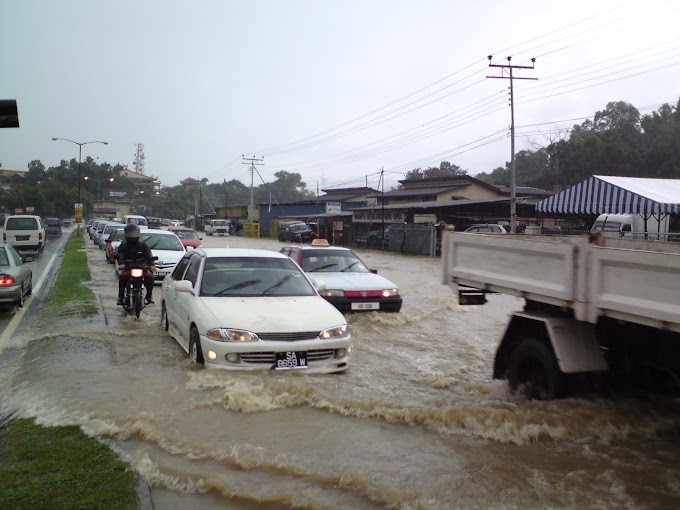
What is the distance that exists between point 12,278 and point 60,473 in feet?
27.1

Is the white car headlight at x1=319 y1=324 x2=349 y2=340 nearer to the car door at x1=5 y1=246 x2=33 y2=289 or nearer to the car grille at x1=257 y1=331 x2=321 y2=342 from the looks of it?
the car grille at x1=257 y1=331 x2=321 y2=342

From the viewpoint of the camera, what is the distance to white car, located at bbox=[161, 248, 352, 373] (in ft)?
21.6

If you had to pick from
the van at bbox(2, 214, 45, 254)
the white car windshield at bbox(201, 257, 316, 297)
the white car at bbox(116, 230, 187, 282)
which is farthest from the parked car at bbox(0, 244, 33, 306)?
the van at bbox(2, 214, 45, 254)

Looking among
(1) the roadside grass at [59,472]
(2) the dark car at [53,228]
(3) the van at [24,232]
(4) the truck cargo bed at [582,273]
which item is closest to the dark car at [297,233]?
(2) the dark car at [53,228]

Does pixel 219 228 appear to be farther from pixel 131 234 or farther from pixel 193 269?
pixel 193 269

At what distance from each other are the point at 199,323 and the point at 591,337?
13.2 feet

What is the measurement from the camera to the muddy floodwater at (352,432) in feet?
13.8

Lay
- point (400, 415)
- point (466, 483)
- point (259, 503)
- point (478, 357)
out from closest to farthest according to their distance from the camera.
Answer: point (259, 503) < point (466, 483) < point (400, 415) < point (478, 357)

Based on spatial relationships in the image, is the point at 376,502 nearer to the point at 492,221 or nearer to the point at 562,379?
the point at 562,379

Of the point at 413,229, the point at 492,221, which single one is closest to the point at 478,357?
the point at 413,229

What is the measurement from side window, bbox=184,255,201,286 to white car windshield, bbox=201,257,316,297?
0.73 feet

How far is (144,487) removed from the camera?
4.09 meters

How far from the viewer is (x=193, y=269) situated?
8.55 metres

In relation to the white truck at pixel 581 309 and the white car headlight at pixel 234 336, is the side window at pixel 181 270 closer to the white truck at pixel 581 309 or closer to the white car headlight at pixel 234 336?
the white car headlight at pixel 234 336
